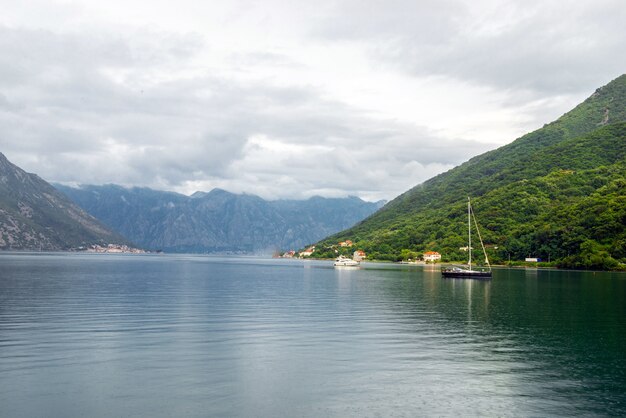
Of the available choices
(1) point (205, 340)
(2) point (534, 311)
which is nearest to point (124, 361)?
(1) point (205, 340)

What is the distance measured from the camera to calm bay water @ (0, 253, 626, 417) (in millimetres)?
27641

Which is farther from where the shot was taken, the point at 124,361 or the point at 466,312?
the point at 466,312

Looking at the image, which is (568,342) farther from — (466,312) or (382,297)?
(382,297)

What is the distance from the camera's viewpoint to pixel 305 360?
3791cm

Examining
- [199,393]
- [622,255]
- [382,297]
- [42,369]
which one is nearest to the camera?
[199,393]

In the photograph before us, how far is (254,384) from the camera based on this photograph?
31.4m

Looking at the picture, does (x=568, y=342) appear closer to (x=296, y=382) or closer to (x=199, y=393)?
(x=296, y=382)

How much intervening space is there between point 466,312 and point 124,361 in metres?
47.8

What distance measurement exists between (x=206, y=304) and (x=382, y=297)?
30508mm

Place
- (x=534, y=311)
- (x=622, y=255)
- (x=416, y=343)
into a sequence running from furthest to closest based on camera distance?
(x=622, y=255)
(x=534, y=311)
(x=416, y=343)

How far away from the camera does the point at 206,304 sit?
73812 millimetres

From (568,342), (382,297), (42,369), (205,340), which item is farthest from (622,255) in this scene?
(42,369)

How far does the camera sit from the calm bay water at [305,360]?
90.7 feet

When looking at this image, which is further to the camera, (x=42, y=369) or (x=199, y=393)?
(x=42, y=369)
